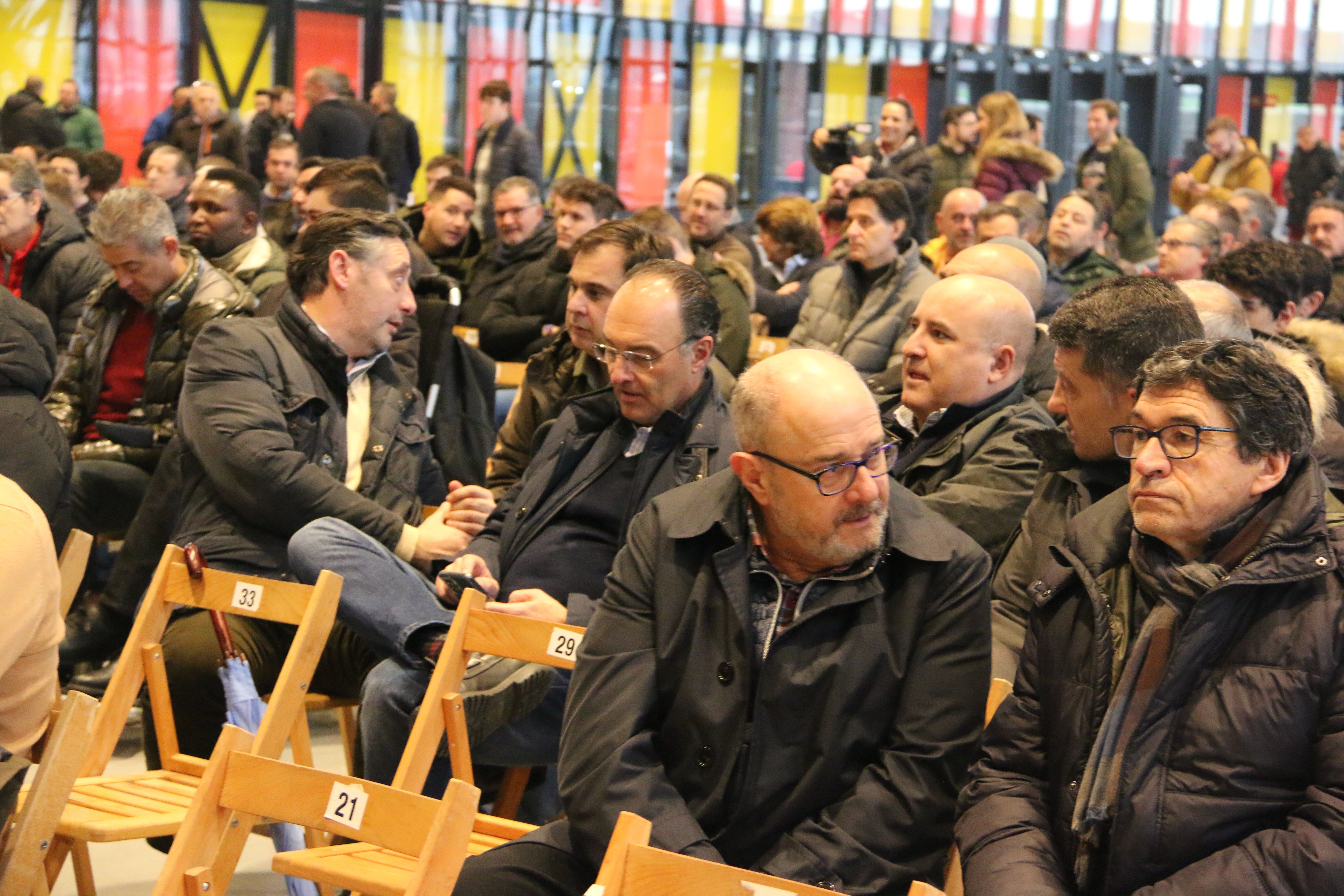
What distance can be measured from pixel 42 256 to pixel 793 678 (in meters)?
5.12

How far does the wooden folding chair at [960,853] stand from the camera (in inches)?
101

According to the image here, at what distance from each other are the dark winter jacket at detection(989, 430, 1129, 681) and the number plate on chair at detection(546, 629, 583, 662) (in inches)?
35.5

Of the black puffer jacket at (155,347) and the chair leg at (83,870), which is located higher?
the black puffer jacket at (155,347)

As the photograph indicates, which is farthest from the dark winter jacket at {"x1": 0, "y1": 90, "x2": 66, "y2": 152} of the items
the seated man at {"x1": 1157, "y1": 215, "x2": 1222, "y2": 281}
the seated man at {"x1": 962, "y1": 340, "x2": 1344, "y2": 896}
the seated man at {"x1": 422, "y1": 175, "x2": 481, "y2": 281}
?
the seated man at {"x1": 962, "y1": 340, "x2": 1344, "y2": 896}

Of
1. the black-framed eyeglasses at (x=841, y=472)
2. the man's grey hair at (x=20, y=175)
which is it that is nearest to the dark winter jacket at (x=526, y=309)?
the man's grey hair at (x=20, y=175)

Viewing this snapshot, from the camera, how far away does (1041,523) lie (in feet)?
10.3

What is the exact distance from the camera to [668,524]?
2.69 m

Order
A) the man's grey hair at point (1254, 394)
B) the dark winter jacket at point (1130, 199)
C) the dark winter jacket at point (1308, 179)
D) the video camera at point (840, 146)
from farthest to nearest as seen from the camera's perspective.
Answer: the dark winter jacket at point (1308, 179) < the dark winter jacket at point (1130, 199) < the video camera at point (840, 146) < the man's grey hair at point (1254, 394)

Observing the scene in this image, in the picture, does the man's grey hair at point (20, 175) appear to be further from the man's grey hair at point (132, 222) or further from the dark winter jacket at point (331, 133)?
the dark winter jacket at point (331, 133)

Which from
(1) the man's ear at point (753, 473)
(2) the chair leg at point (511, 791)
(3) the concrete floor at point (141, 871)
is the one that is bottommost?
(3) the concrete floor at point (141, 871)

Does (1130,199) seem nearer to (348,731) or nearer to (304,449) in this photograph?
(304,449)

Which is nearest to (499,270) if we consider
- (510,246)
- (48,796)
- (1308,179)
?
(510,246)

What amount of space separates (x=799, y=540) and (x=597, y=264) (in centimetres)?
192

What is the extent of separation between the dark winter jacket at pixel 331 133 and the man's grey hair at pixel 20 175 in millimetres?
4135
